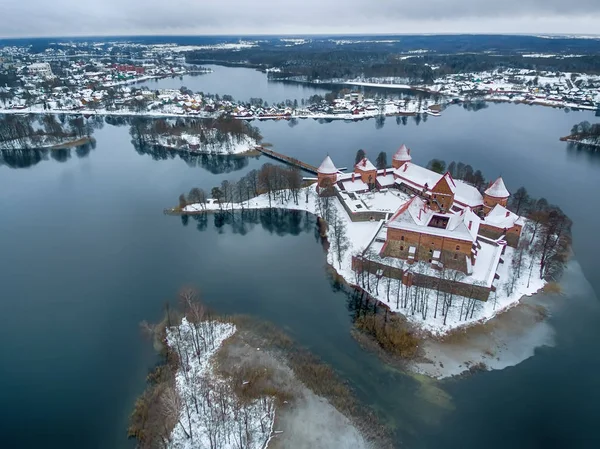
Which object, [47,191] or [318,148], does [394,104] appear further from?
[47,191]

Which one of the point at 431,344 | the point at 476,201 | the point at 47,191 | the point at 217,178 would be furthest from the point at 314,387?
the point at 47,191

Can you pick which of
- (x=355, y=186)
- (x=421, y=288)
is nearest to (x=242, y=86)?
(x=355, y=186)

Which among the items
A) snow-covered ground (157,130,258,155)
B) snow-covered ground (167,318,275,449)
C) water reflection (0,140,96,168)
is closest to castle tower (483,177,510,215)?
snow-covered ground (167,318,275,449)

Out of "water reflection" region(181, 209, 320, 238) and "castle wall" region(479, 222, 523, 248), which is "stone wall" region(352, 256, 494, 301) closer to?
"castle wall" region(479, 222, 523, 248)

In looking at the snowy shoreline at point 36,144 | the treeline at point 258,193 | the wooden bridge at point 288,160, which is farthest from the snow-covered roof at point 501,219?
the snowy shoreline at point 36,144

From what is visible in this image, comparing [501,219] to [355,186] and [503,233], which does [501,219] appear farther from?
[355,186]
